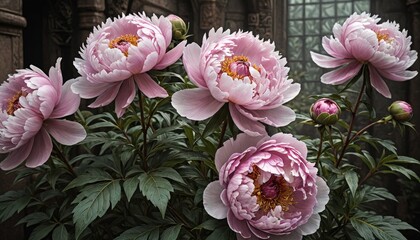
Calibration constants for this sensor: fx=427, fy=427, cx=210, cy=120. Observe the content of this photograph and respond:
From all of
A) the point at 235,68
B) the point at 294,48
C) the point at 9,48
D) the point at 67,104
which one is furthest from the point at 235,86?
the point at 294,48

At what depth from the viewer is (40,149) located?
58 centimetres

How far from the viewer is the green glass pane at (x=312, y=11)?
12.8 ft

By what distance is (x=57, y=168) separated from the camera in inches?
27.4

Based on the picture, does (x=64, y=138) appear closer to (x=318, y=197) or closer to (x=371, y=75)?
(x=318, y=197)

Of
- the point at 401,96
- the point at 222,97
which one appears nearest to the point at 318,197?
the point at 222,97

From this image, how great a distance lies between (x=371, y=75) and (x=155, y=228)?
17.0 inches

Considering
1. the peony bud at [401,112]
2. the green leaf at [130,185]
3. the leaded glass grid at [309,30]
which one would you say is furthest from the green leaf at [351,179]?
the leaded glass grid at [309,30]

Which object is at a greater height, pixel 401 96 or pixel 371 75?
pixel 371 75

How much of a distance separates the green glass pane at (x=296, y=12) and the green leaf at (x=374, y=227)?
135 inches

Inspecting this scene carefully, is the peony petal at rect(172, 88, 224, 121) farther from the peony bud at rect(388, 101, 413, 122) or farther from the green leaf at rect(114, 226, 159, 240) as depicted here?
the peony bud at rect(388, 101, 413, 122)

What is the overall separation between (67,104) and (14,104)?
0.25 feet

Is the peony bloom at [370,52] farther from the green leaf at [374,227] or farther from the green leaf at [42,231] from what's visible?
the green leaf at [42,231]

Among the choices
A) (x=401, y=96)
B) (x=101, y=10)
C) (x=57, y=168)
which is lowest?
(x=401, y=96)

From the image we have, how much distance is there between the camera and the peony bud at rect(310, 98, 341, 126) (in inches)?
26.4
